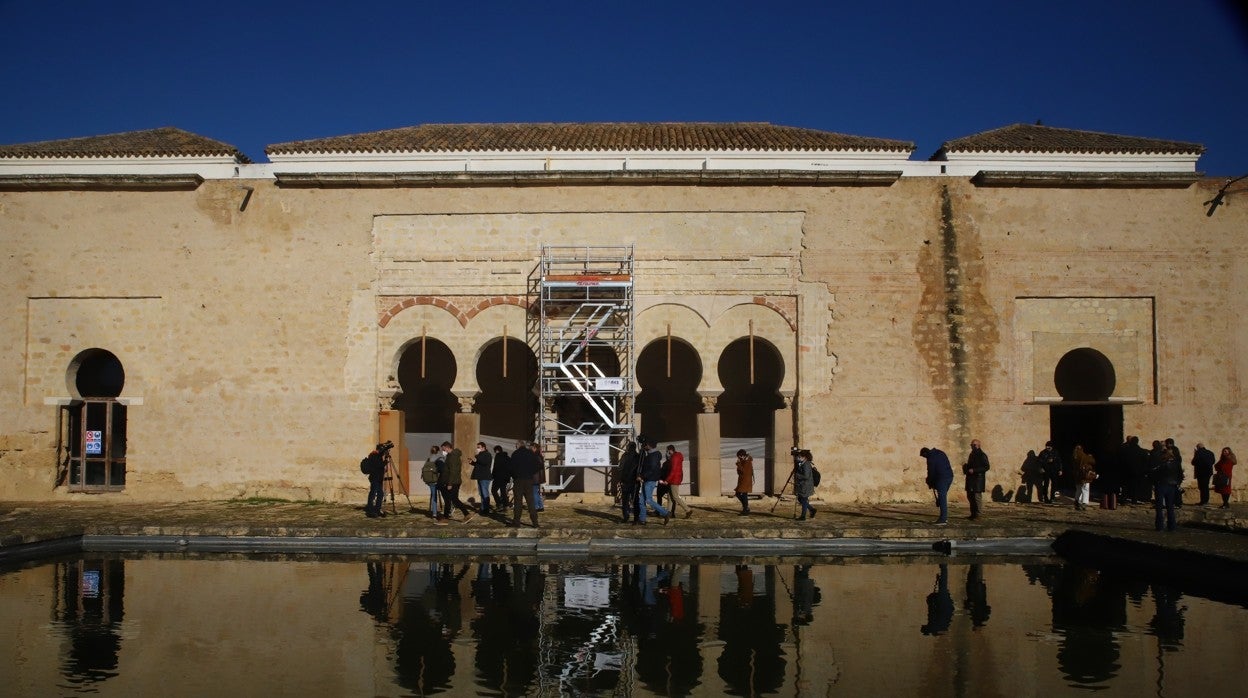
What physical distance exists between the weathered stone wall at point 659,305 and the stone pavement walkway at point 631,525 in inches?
55.7

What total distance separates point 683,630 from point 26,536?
8.83 m

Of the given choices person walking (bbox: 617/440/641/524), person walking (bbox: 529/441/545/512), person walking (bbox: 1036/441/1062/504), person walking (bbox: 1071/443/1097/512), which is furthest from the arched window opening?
person walking (bbox: 529/441/545/512)

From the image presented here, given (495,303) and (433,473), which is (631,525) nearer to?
(433,473)

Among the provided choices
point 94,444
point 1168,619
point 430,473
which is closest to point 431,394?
point 430,473

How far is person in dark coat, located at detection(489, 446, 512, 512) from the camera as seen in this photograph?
14773 mm

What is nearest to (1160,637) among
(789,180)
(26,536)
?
(789,180)

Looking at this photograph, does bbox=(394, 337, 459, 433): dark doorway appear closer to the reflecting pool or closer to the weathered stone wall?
the weathered stone wall

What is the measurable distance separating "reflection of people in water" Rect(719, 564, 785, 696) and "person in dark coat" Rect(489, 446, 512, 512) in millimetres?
5319

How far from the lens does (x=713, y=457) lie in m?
17.2

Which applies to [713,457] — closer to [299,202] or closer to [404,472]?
[404,472]

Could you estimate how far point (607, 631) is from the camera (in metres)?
8.39

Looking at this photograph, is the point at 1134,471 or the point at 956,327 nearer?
the point at 1134,471

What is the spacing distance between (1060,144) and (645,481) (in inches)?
405

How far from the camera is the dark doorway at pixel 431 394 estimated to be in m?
20.7
